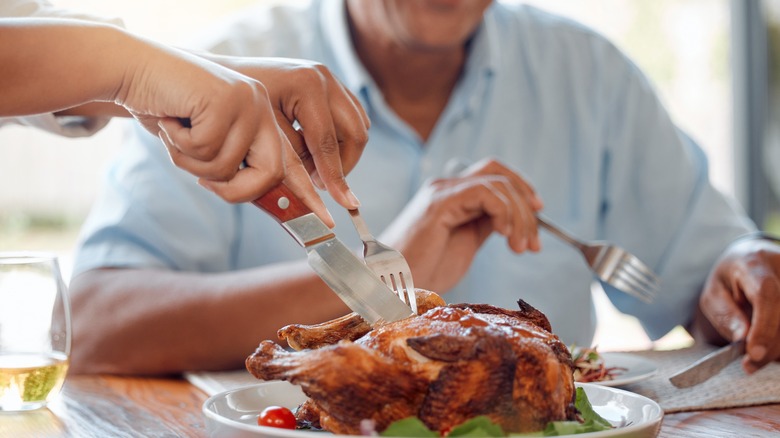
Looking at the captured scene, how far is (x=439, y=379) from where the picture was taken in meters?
0.77

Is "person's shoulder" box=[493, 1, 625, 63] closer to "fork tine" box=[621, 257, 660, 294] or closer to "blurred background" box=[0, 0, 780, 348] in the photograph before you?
"fork tine" box=[621, 257, 660, 294]

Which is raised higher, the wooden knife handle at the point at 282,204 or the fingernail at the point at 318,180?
the wooden knife handle at the point at 282,204

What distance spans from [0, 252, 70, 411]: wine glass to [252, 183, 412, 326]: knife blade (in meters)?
0.35

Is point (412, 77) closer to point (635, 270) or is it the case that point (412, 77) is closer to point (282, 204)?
point (635, 270)

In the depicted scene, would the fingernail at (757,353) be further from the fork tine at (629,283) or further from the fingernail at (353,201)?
the fingernail at (353,201)

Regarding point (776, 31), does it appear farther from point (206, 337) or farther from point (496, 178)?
point (206, 337)

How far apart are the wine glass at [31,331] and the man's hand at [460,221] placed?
2.41 feet

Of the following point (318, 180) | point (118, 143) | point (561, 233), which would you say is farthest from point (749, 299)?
point (118, 143)

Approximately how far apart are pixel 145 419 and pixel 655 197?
5.12ft

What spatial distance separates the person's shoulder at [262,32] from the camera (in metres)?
2.17

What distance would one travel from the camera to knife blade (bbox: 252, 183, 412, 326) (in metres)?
0.90

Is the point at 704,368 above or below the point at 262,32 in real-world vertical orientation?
below

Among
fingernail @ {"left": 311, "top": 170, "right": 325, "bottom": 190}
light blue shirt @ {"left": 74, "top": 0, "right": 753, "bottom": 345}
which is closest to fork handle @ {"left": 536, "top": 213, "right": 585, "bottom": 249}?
light blue shirt @ {"left": 74, "top": 0, "right": 753, "bottom": 345}

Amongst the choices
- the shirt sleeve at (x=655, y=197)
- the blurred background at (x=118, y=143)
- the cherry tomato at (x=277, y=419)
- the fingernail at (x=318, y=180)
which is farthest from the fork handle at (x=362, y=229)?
the blurred background at (x=118, y=143)
